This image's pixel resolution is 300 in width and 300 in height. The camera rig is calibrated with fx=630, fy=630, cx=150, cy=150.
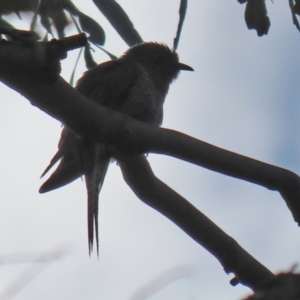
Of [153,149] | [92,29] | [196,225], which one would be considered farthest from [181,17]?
[196,225]

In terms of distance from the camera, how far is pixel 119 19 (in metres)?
2.88

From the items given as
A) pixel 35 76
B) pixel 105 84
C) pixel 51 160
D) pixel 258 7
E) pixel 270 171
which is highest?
pixel 105 84

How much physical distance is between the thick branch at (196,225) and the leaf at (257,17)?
30.8 inches

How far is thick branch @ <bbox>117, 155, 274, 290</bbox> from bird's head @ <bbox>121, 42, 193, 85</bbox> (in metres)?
3.08

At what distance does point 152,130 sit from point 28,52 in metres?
0.51

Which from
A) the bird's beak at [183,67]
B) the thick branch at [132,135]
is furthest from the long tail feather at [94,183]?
the bird's beak at [183,67]

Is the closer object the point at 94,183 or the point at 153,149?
the point at 153,149

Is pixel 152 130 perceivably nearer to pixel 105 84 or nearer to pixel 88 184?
pixel 88 184

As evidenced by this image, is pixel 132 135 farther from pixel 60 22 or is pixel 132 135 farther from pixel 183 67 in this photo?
pixel 183 67

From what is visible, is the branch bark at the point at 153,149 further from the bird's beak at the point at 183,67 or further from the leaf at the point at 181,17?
the bird's beak at the point at 183,67

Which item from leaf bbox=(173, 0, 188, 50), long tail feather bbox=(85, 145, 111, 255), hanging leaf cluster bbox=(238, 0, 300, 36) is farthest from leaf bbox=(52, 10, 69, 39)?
long tail feather bbox=(85, 145, 111, 255)

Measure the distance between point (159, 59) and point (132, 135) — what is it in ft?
11.2

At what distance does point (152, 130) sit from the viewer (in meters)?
2.17

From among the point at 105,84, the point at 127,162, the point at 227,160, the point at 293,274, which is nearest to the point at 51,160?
the point at 105,84
